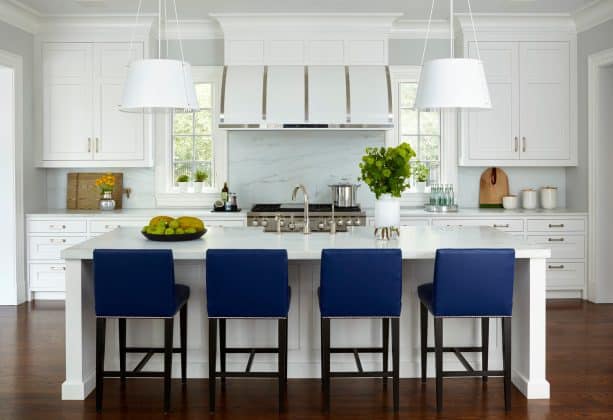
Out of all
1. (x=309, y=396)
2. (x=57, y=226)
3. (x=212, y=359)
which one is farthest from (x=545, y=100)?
(x=57, y=226)

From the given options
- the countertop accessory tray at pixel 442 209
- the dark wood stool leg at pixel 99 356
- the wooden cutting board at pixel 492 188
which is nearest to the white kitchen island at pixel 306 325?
the dark wood stool leg at pixel 99 356

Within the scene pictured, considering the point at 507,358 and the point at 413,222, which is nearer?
the point at 507,358

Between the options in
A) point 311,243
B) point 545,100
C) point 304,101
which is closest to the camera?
point 311,243

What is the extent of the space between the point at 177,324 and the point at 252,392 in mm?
645

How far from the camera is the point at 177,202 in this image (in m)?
6.87

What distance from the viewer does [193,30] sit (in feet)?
22.1

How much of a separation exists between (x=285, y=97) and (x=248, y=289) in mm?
2893

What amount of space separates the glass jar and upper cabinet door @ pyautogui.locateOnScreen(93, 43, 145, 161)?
380 mm

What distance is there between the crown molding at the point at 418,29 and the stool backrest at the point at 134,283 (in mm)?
4095

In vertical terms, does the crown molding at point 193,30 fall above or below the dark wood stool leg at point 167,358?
above

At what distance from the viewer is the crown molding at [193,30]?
6645 mm

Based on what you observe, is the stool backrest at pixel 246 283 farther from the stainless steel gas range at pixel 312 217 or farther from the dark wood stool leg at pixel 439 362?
the stainless steel gas range at pixel 312 217

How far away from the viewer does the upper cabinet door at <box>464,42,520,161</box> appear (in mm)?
6559

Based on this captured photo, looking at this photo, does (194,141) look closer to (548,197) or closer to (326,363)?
(548,197)
